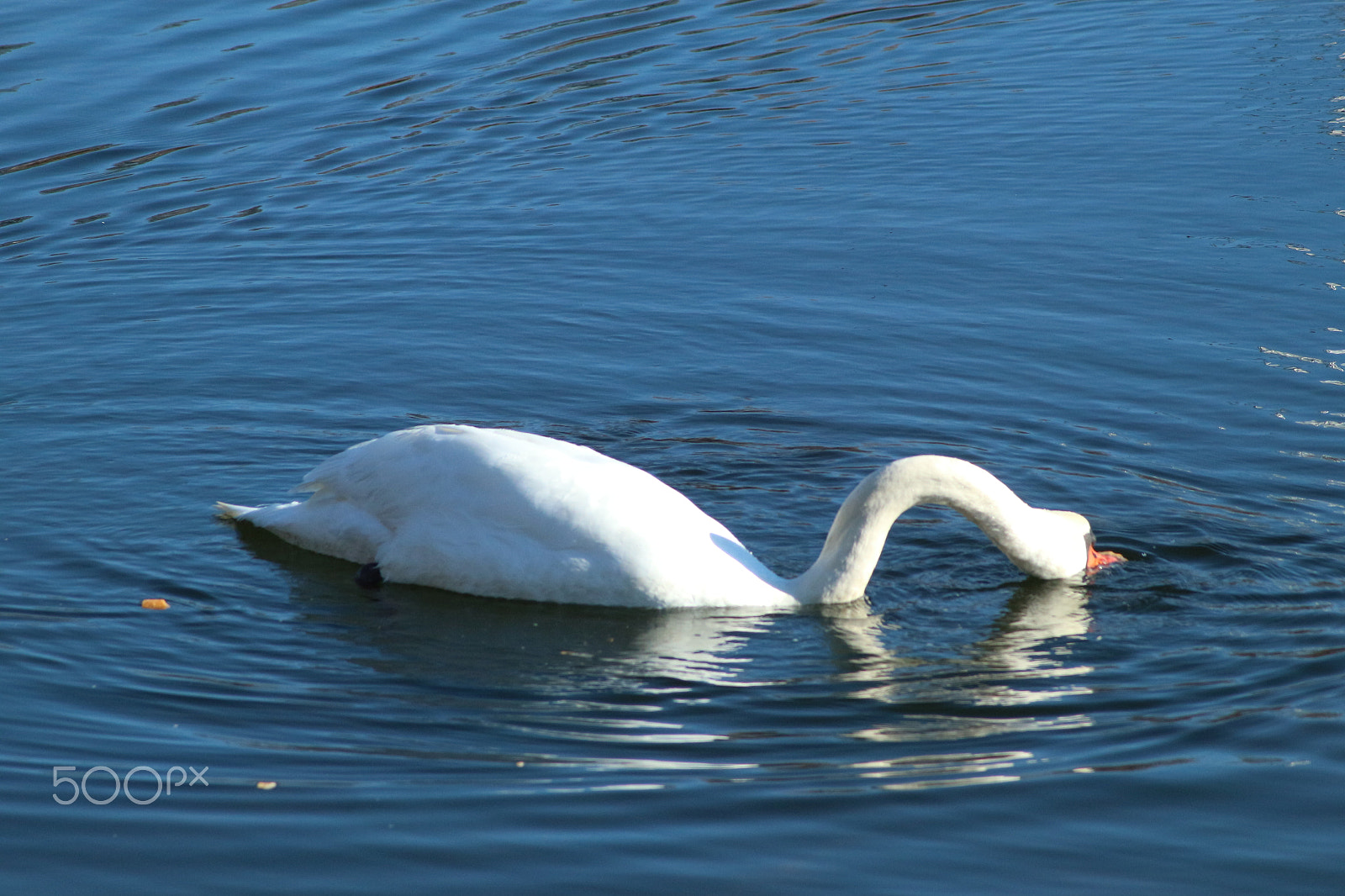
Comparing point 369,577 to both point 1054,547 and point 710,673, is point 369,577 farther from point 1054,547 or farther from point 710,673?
point 1054,547

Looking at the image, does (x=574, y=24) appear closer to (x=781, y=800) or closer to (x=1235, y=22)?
(x=1235, y=22)

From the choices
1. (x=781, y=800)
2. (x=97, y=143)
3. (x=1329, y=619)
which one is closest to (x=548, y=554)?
(x=781, y=800)

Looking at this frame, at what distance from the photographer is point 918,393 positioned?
1073 cm

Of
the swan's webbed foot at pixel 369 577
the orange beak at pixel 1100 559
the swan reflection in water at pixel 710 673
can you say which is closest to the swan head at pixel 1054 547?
the orange beak at pixel 1100 559

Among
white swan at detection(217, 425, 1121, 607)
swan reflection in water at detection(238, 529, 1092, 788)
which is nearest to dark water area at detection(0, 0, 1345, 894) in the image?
swan reflection in water at detection(238, 529, 1092, 788)

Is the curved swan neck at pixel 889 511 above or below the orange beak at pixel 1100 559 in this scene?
above

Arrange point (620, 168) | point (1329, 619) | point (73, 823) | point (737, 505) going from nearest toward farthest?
point (73, 823)
point (1329, 619)
point (737, 505)
point (620, 168)

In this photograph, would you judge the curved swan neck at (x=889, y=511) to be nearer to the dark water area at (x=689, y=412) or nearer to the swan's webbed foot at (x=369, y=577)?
the dark water area at (x=689, y=412)

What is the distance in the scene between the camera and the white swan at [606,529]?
7.81 m

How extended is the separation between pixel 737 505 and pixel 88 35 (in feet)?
42.9

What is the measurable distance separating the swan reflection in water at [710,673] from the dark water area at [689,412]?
0.03 metres

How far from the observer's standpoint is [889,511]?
7887mm

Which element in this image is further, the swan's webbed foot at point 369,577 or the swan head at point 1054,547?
the swan's webbed foot at point 369,577

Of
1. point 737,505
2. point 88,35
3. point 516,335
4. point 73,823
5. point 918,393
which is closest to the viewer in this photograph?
point 73,823
